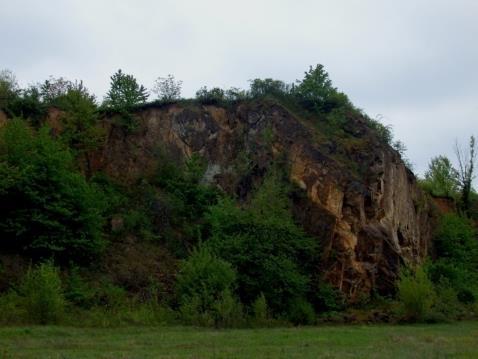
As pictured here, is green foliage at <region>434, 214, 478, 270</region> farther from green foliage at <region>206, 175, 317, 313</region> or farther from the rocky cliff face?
green foliage at <region>206, 175, 317, 313</region>

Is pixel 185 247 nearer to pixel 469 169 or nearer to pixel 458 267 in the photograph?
pixel 458 267

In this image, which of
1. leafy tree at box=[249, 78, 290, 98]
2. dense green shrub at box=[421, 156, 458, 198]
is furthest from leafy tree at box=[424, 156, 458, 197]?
leafy tree at box=[249, 78, 290, 98]

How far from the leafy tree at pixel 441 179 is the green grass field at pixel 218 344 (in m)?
33.1

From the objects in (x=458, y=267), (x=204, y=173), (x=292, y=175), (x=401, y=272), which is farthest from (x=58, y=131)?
(x=458, y=267)

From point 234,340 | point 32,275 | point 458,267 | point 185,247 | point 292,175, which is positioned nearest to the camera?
point 234,340

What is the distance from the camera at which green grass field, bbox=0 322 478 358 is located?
1694 cm

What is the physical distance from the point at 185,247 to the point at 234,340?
56.5ft

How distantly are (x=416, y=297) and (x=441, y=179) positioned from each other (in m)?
29.4

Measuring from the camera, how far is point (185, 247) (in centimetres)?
3797

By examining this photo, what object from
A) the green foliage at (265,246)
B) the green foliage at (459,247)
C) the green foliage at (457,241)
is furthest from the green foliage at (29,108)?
the green foliage at (457,241)

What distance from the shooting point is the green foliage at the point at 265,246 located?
107ft

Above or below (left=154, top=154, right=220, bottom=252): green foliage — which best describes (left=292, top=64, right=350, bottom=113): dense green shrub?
above

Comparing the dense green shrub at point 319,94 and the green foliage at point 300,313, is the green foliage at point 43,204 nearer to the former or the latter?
the green foliage at point 300,313

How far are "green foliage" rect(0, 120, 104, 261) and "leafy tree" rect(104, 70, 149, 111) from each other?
1162 cm
